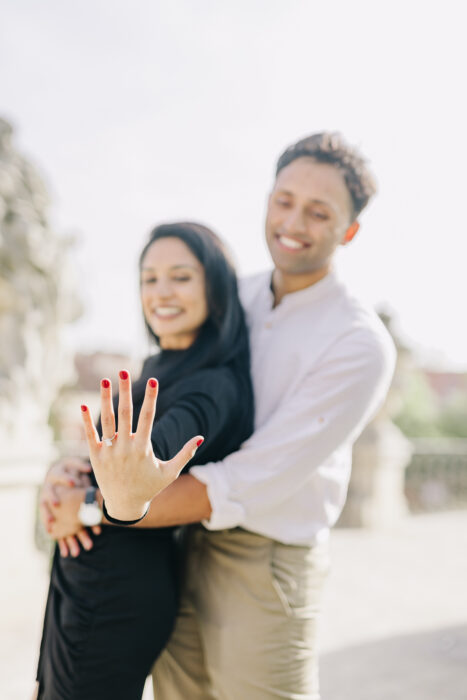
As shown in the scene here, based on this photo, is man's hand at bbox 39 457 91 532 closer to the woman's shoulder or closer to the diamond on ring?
the woman's shoulder

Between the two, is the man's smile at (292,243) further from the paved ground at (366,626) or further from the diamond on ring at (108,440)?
the paved ground at (366,626)

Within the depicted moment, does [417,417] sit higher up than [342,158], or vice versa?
[342,158]

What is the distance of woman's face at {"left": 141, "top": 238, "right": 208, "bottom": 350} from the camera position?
1924mm

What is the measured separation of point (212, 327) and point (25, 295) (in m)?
3.14

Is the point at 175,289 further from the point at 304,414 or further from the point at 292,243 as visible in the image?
the point at 304,414

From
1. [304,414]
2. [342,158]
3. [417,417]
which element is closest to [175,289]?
[304,414]

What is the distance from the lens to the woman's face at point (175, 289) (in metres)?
1.92

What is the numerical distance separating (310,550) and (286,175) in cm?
122

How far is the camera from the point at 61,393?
23.1 ft

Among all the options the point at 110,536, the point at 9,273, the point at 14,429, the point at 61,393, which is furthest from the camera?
the point at 61,393

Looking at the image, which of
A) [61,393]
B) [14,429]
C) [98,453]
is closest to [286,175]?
[98,453]

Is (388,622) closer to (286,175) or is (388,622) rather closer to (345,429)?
(345,429)

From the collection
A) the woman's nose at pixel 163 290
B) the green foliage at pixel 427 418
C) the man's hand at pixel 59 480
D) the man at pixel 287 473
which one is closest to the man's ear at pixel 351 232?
the man at pixel 287 473

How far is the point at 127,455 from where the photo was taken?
1.25 m
